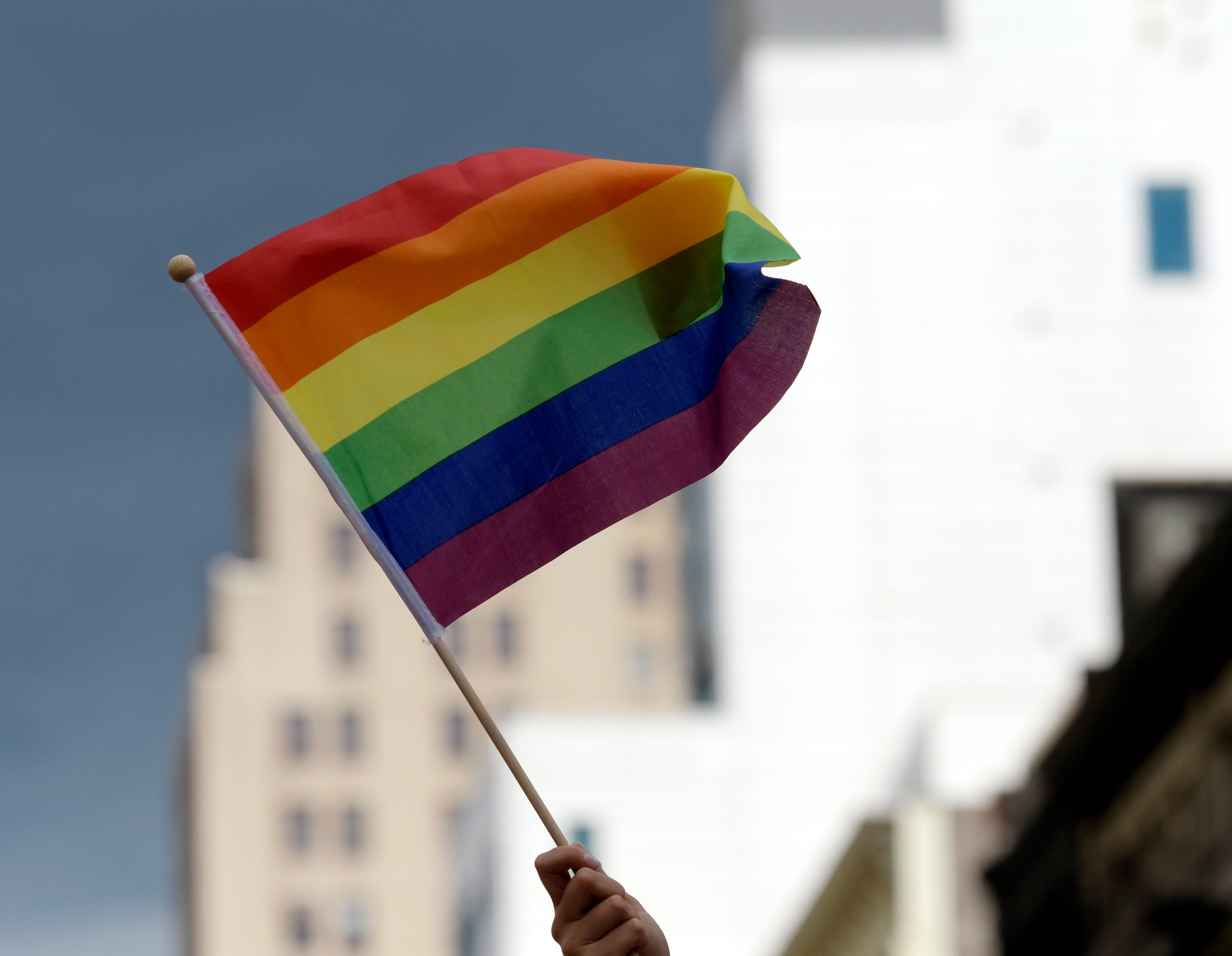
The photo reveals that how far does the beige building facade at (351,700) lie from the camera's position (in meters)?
107

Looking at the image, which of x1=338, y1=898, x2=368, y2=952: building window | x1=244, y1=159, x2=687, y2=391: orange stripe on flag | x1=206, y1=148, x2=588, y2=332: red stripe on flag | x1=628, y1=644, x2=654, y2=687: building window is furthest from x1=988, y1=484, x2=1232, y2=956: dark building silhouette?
x1=628, y1=644, x2=654, y2=687: building window

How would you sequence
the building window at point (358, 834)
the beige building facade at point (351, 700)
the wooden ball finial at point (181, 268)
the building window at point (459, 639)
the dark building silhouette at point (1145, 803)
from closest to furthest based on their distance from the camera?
the wooden ball finial at point (181, 268), the dark building silhouette at point (1145, 803), the building window at point (459, 639), the beige building facade at point (351, 700), the building window at point (358, 834)

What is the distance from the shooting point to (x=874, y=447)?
41.8 m

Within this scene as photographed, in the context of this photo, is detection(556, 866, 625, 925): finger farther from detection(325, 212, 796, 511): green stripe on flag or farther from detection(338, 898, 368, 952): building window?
detection(338, 898, 368, 952): building window

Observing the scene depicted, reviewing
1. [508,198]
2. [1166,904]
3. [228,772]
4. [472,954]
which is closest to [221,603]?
[228,772]

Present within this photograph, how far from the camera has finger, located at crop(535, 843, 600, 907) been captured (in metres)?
5.36

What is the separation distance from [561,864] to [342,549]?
10672 centimetres

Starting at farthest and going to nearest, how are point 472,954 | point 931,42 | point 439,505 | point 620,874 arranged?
point 472,954 < point 931,42 < point 620,874 < point 439,505

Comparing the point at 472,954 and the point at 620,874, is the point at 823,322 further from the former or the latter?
the point at 472,954

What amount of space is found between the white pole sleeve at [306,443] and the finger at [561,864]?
60.5 inches

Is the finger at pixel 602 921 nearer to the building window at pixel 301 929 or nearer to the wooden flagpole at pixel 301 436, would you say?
the wooden flagpole at pixel 301 436

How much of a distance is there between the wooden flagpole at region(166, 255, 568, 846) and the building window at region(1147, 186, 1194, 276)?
122 ft

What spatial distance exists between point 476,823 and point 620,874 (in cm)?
544

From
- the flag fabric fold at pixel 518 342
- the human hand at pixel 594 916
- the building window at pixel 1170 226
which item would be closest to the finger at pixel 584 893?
the human hand at pixel 594 916
